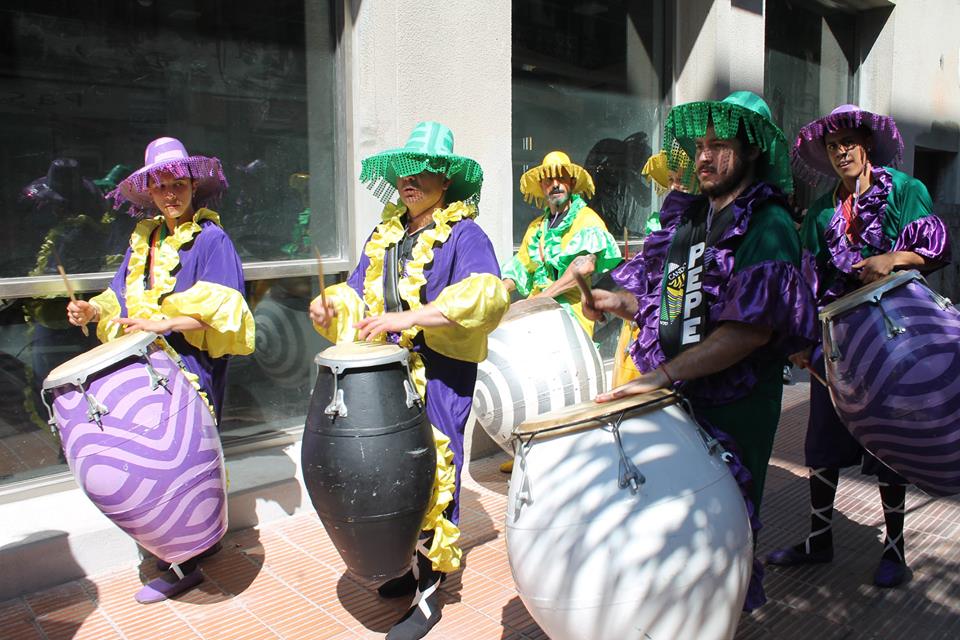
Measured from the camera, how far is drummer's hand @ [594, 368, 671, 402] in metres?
2.25

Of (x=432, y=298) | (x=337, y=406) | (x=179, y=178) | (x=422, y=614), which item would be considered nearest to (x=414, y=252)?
(x=432, y=298)

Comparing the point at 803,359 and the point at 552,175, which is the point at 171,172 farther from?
the point at 803,359

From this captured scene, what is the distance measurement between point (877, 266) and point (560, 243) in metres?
2.16

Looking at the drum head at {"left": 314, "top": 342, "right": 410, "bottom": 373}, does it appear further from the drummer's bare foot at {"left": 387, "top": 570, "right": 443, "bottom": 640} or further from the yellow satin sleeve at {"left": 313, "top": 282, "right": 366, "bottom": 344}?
the drummer's bare foot at {"left": 387, "top": 570, "right": 443, "bottom": 640}

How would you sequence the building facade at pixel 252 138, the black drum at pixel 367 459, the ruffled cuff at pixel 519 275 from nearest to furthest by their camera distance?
the black drum at pixel 367 459, the building facade at pixel 252 138, the ruffled cuff at pixel 519 275

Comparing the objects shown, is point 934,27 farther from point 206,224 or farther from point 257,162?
point 206,224

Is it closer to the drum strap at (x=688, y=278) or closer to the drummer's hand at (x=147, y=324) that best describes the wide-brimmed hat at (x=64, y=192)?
the drummer's hand at (x=147, y=324)

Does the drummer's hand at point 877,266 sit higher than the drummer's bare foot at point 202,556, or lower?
higher

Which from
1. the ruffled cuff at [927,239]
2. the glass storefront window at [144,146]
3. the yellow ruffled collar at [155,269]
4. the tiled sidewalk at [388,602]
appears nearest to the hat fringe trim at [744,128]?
the ruffled cuff at [927,239]

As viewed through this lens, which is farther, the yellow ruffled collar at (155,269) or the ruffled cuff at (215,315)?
the yellow ruffled collar at (155,269)

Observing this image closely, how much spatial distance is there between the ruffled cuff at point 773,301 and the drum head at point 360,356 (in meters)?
1.10

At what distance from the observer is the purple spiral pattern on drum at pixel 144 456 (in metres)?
2.82

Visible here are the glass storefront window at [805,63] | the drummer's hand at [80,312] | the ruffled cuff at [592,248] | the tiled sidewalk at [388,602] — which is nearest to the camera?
the tiled sidewalk at [388,602]

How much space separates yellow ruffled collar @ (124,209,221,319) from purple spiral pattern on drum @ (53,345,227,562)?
425 millimetres
